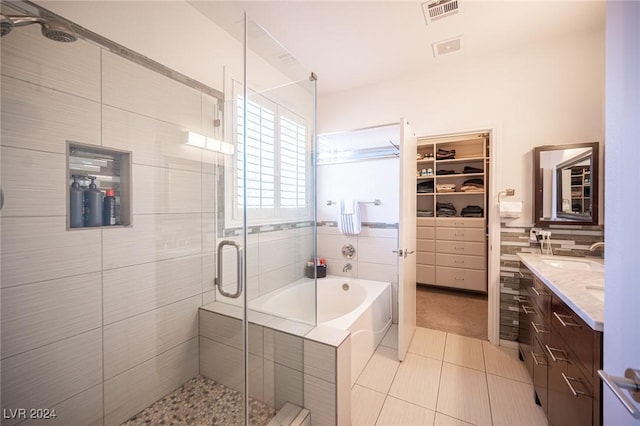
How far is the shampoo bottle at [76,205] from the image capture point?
4.00ft

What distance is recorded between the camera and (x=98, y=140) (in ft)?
4.26

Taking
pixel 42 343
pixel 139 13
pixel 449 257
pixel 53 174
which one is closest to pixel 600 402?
pixel 42 343

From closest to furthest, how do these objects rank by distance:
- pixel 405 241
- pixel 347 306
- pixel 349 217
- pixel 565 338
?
pixel 565 338 → pixel 405 241 → pixel 347 306 → pixel 349 217

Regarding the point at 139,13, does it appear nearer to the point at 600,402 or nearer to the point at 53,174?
the point at 53,174

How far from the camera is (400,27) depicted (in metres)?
1.96

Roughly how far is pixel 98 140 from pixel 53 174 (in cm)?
26

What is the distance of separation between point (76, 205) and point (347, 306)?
88.9 inches

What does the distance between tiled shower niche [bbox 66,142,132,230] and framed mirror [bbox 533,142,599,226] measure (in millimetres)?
2993

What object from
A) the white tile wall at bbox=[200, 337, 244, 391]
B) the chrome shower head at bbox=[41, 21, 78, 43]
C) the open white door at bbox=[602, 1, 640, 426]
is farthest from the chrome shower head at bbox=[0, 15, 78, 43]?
the open white door at bbox=[602, 1, 640, 426]

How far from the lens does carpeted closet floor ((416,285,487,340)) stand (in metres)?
2.69

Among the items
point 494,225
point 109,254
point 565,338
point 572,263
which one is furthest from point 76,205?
point 572,263

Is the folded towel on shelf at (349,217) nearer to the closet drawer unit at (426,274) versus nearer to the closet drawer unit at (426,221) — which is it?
the closet drawer unit at (426,221)

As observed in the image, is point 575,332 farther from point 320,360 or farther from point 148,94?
point 148,94

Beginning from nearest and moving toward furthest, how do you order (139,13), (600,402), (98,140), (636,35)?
(636,35) < (600,402) < (98,140) < (139,13)
